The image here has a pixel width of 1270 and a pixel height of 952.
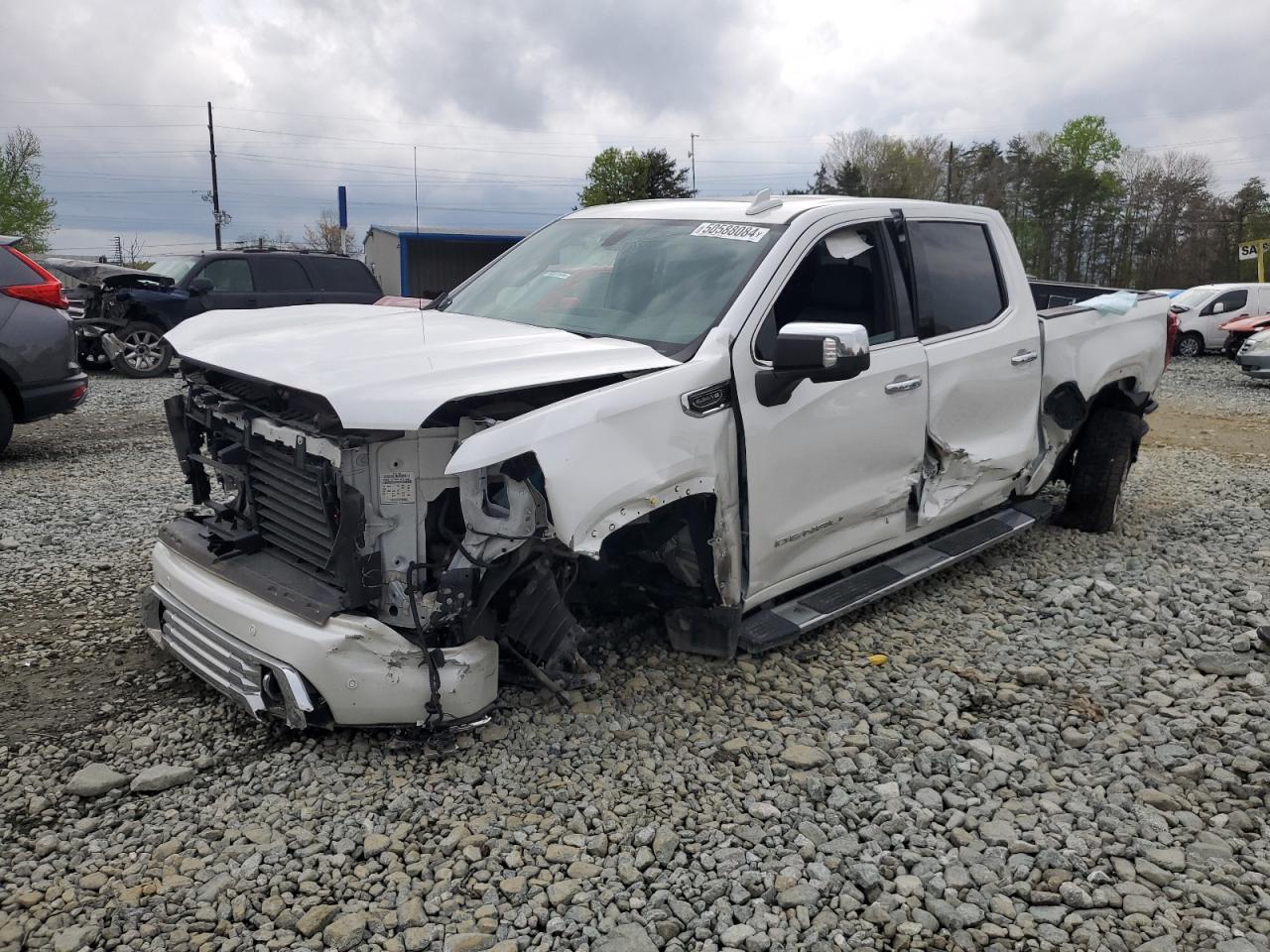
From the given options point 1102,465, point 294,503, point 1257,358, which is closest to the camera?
point 294,503

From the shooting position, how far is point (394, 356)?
3.30 m

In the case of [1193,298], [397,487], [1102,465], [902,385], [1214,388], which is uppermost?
[1193,298]

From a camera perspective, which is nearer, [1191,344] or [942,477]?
[942,477]

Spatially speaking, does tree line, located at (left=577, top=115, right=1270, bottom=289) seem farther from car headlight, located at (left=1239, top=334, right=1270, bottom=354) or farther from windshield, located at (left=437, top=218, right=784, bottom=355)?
windshield, located at (left=437, top=218, right=784, bottom=355)

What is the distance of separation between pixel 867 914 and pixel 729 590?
1.36 metres

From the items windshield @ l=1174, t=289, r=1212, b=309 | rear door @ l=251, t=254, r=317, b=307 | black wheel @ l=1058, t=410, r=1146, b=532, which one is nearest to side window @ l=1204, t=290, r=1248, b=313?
windshield @ l=1174, t=289, r=1212, b=309

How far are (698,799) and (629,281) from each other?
2.13m

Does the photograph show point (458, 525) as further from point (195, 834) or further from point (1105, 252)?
point (1105, 252)

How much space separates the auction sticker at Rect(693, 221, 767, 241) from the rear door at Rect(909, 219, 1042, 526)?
949 mm

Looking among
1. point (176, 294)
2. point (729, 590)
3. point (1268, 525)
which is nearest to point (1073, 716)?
point (729, 590)

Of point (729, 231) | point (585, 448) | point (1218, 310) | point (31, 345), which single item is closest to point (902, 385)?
point (729, 231)

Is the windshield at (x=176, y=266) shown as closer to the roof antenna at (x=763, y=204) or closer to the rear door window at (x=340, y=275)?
the rear door window at (x=340, y=275)

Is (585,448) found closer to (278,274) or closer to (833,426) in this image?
(833,426)

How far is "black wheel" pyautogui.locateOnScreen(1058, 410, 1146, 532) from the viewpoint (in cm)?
614
